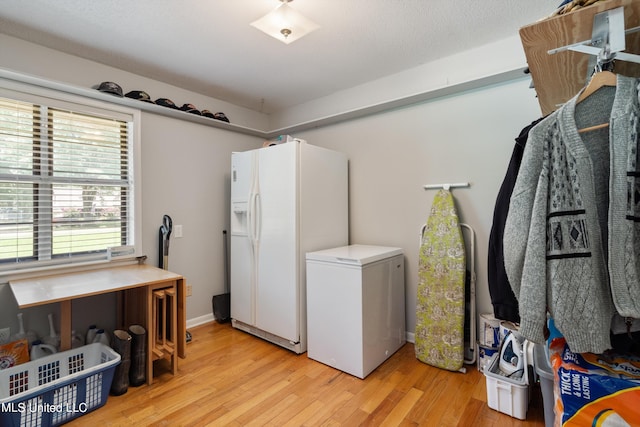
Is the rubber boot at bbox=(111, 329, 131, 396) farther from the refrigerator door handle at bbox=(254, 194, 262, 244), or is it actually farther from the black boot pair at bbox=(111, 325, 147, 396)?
the refrigerator door handle at bbox=(254, 194, 262, 244)

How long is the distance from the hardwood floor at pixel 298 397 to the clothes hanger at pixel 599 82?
166 cm

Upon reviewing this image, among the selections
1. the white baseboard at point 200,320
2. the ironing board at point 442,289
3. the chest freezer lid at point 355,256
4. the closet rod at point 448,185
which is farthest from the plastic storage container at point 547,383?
the white baseboard at point 200,320

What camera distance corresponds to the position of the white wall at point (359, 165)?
2318 mm

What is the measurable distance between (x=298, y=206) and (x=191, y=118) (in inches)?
61.8

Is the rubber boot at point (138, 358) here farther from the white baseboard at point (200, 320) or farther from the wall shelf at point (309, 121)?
the wall shelf at point (309, 121)

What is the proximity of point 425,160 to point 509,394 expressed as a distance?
1.80 metres

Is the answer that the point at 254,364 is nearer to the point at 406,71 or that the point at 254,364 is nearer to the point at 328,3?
the point at 328,3

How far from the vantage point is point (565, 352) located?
1061 mm

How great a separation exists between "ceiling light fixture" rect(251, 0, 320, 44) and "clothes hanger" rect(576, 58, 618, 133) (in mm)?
1497

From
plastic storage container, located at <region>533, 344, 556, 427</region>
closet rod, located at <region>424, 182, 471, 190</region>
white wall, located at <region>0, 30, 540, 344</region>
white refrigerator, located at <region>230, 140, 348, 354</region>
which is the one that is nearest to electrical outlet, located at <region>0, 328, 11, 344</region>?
white wall, located at <region>0, 30, 540, 344</region>

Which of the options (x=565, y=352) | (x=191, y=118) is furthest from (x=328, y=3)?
(x=565, y=352)

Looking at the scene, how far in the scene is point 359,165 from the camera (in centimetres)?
310

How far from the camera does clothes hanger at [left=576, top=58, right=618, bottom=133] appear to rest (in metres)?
0.92

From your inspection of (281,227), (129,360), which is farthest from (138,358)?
(281,227)
